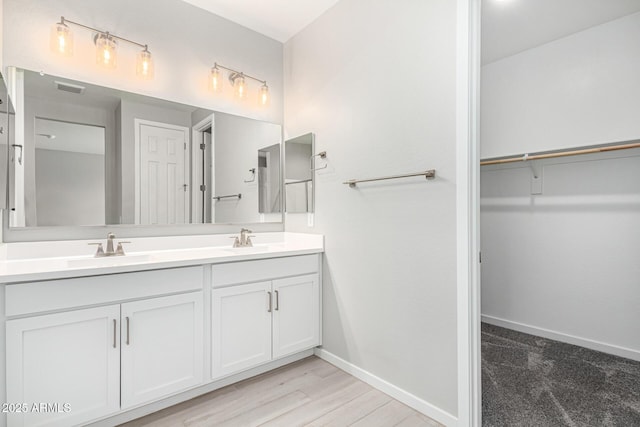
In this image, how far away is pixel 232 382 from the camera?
6.56 feet

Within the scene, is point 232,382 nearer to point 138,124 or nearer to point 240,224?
point 240,224

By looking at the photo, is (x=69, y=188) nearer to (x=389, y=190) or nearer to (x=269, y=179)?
(x=269, y=179)

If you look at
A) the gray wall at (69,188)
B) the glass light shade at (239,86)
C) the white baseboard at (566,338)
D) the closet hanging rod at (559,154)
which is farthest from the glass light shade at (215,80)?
the white baseboard at (566,338)

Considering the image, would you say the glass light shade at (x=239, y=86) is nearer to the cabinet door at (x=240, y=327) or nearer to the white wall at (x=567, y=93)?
the cabinet door at (x=240, y=327)

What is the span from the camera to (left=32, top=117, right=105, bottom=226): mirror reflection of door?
5.85 ft

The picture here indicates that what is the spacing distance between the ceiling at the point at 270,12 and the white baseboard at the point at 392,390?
8.28ft

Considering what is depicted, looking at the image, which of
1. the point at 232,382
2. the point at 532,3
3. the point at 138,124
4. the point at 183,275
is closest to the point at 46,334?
the point at 183,275

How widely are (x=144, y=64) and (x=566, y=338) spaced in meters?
3.77

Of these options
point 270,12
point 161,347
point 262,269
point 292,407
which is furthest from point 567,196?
point 161,347

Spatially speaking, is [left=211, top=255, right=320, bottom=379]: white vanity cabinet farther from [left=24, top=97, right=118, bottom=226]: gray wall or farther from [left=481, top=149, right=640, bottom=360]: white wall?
[left=481, top=149, right=640, bottom=360]: white wall

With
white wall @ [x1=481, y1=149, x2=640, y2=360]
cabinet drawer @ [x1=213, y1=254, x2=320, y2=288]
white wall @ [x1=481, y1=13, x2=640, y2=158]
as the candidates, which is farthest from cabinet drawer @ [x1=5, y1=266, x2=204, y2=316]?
white wall @ [x1=481, y1=13, x2=640, y2=158]

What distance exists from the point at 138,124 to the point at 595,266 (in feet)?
11.5

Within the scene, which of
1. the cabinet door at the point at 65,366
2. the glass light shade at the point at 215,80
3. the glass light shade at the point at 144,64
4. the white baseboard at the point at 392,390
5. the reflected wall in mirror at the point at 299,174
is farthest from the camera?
the reflected wall in mirror at the point at 299,174

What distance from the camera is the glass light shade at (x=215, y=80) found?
2.39m
